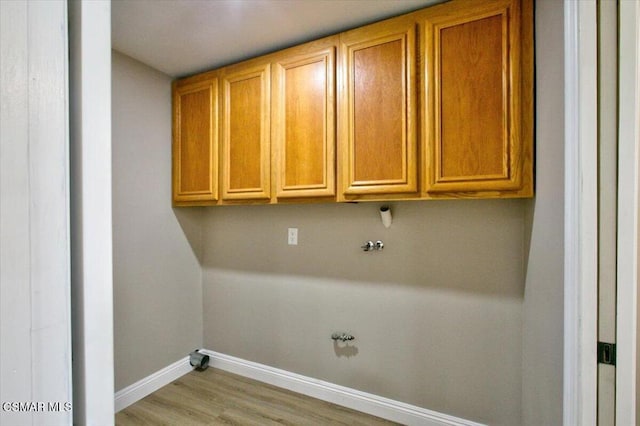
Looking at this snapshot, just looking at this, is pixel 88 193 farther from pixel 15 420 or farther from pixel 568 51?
pixel 568 51

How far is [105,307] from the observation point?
0.45 m

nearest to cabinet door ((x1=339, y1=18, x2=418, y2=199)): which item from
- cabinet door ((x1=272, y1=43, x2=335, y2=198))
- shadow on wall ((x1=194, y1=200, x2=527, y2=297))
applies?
cabinet door ((x1=272, y1=43, x2=335, y2=198))

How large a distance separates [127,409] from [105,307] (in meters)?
2.26

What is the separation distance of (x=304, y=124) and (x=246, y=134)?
472mm

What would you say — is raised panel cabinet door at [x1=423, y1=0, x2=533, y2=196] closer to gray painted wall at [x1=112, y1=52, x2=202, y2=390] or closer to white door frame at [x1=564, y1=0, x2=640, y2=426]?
white door frame at [x1=564, y1=0, x2=640, y2=426]

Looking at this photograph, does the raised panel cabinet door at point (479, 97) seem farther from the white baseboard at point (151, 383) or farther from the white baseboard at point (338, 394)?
the white baseboard at point (151, 383)

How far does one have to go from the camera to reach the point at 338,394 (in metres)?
2.11

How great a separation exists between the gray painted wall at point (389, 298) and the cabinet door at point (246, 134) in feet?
1.16

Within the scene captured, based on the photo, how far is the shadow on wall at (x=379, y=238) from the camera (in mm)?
1721

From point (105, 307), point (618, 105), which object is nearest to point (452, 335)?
point (618, 105)

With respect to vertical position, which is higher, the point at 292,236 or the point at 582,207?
the point at 582,207

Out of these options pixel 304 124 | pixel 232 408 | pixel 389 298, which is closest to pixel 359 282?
pixel 389 298

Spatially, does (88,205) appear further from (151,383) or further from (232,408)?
(151,383)

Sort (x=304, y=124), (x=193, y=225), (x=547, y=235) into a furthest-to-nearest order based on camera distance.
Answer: (x=193, y=225), (x=304, y=124), (x=547, y=235)
